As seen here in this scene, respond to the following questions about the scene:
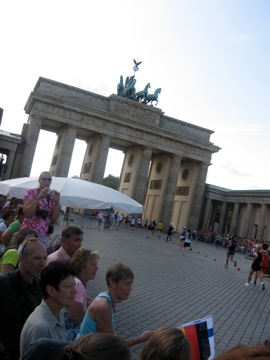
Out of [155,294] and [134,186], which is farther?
[134,186]

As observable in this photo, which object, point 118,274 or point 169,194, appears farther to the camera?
point 169,194

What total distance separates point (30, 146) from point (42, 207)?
1513 inches

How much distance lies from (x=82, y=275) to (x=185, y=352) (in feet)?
9.66

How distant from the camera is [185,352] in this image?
226 cm

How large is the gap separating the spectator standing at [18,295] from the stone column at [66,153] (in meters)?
41.6

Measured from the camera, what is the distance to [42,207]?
289 inches

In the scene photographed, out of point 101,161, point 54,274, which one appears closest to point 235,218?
point 101,161

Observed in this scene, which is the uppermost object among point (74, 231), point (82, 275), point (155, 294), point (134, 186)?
point (134, 186)

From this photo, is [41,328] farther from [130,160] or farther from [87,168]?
[130,160]

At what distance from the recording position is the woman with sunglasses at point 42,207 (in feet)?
23.3

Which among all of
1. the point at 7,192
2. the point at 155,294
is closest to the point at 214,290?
the point at 155,294

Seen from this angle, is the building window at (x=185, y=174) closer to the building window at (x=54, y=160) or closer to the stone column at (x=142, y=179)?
the stone column at (x=142, y=179)

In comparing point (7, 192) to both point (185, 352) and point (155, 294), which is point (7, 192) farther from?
point (185, 352)

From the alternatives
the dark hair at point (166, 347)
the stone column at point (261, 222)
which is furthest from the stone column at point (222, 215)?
the dark hair at point (166, 347)
